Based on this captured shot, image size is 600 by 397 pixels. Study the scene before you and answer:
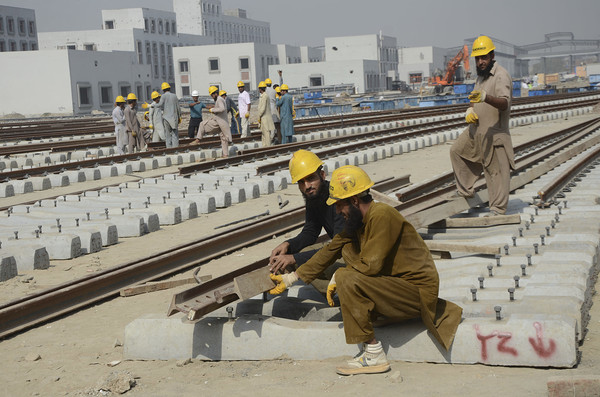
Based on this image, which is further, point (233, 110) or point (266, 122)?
point (233, 110)

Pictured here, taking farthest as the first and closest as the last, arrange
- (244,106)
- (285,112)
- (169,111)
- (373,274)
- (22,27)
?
(22,27)
(244,106)
(285,112)
(169,111)
(373,274)

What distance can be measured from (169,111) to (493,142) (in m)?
12.1

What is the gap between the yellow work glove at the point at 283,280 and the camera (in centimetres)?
540

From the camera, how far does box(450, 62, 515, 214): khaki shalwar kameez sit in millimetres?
8297

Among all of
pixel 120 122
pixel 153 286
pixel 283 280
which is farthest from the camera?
pixel 120 122

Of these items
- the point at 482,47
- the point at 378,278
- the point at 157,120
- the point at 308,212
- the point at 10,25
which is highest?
the point at 10,25

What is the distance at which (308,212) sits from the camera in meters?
6.16

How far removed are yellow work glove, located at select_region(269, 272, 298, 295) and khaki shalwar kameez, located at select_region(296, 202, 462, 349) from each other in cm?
51

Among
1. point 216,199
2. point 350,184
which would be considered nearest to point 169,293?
point 350,184

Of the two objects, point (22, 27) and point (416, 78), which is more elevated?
point (22, 27)

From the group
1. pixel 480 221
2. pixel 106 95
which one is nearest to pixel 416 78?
pixel 106 95

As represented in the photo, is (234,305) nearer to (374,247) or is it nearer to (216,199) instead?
(374,247)

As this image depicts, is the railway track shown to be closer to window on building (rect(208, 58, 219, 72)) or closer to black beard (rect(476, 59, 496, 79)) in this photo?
black beard (rect(476, 59, 496, 79))

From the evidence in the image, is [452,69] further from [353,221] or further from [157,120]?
[353,221]
